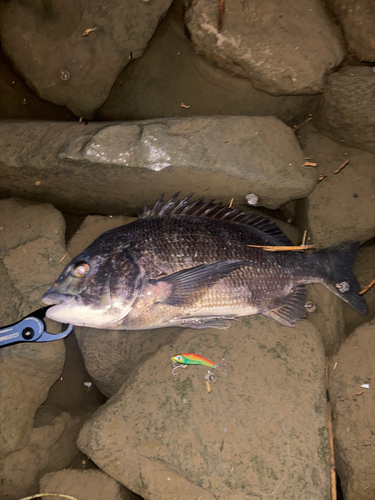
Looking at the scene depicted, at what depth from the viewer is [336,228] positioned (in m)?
3.26

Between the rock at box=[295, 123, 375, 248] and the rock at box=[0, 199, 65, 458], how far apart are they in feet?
8.62

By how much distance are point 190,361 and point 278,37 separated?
10.4ft

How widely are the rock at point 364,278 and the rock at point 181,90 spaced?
165 cm

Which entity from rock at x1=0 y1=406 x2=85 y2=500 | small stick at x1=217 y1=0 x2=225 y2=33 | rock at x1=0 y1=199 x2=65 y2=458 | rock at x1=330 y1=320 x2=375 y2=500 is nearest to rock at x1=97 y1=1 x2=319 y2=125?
small stick at x1=217 y1=0 x2=225 y2=33

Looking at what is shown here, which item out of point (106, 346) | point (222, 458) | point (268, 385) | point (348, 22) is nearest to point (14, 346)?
point (106, 346)

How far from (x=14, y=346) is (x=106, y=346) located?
82cm

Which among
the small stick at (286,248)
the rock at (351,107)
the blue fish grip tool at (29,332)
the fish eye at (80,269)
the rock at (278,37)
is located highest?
the rock at (278,37)

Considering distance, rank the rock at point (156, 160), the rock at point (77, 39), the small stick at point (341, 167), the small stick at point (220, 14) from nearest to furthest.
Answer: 1. the rock at point (156, 160)
2. the small stick at point (220, 14)
3. the rock at point (77, 39)
4. the small stick at point (341, 167)

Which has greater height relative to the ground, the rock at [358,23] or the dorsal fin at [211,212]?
the rock at [358,23]

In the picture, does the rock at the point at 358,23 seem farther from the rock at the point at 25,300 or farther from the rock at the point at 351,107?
the rock at the point at 25,300

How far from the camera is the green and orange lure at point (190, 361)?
8.80ft

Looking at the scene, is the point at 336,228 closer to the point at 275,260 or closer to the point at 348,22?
the point at 275,260

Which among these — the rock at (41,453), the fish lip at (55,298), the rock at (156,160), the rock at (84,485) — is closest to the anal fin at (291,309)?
the rock at (156,160)

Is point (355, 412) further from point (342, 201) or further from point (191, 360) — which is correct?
point (342, 201)
